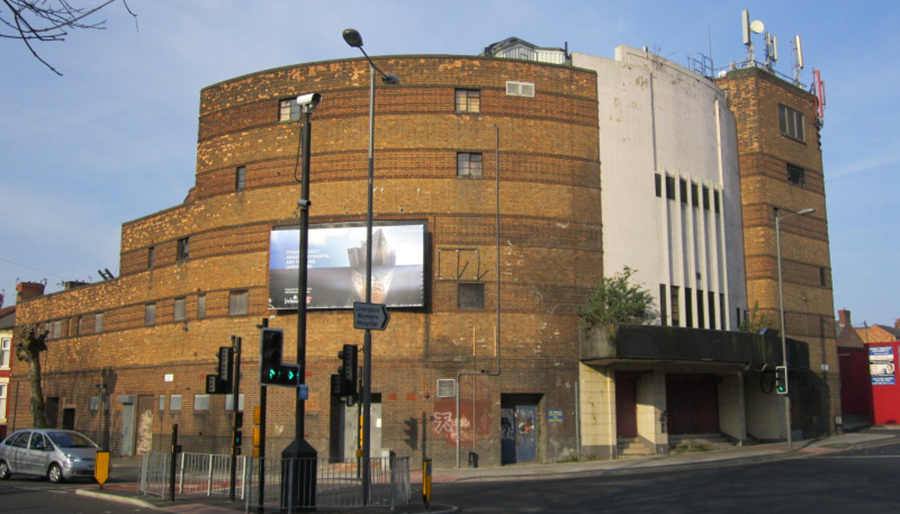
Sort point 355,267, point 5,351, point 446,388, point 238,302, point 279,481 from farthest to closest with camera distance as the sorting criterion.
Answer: point 5,351 → point 238,302 → point 355,267 → point 446,388 → point 279,481

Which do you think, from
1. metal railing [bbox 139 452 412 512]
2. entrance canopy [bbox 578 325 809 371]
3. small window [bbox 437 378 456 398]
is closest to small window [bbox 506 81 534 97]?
entrance canopy [bbox 578 325 809 371]

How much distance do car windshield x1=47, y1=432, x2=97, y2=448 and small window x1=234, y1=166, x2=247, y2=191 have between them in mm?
11849

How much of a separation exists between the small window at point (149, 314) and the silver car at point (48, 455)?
10997 millimetres

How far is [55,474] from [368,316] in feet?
45.4

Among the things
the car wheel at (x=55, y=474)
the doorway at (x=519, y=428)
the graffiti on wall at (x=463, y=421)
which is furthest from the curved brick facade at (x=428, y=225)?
A: the car wheel at (x=55, y=474)

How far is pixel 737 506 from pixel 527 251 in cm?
1597

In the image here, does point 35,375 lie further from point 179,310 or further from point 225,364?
point 225,364

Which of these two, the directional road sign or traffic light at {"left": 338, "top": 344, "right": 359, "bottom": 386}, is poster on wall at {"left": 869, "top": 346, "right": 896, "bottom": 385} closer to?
traffic light at {"left": 338, "top": 344, "right": 359, "bottom": 386}

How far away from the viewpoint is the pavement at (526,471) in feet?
56.1

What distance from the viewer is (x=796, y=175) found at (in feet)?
138

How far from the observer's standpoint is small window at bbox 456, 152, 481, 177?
31156 millimetres

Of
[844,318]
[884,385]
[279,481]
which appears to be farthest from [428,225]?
[844,318]

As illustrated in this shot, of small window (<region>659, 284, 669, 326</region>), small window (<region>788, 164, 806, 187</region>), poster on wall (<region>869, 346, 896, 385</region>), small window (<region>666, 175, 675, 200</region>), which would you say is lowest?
poster on wall (<region>869, 346, 896, 385</region>)

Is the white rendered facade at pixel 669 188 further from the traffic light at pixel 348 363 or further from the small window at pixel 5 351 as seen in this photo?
the small window at pixel 5 351
